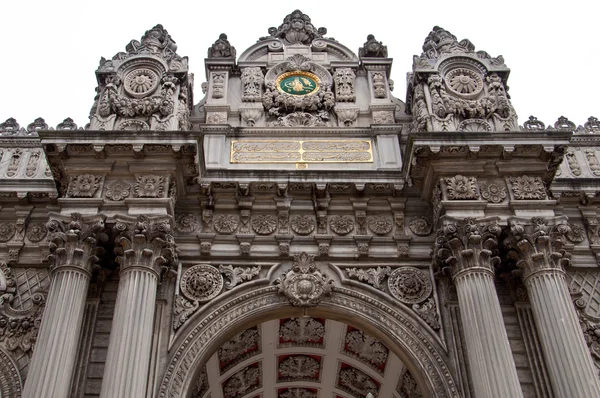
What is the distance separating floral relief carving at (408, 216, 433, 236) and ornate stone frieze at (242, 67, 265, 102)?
5709 mm

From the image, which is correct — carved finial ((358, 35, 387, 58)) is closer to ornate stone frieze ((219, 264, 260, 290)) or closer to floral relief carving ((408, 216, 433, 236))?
floral relief carving ((408, 216, 433, 236))

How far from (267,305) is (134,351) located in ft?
10.7

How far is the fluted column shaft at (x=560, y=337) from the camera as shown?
484 inches

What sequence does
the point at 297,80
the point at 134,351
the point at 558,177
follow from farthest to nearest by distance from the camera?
the point at 297,80, the point at 558,177, the point at 134,351

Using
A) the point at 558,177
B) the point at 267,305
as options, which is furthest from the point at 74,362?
the point at 558,177

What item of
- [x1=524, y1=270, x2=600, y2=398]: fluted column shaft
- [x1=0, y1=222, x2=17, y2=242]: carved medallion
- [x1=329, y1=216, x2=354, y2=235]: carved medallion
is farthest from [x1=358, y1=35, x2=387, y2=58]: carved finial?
[x1=0, y1=222, x2=17, y2=242]: carved medallion

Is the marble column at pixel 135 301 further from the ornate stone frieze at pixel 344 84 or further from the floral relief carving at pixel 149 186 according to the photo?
the ornate stone frieze at pixel 344 84

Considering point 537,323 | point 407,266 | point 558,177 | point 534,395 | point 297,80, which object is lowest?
point 534,395

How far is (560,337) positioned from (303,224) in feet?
19.9

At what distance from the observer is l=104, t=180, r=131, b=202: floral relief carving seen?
14742 millimetres

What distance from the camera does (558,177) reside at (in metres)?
16.7

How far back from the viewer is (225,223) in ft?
51.2

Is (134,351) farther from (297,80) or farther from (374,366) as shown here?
(297,80)

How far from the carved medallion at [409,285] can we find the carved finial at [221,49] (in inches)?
335
